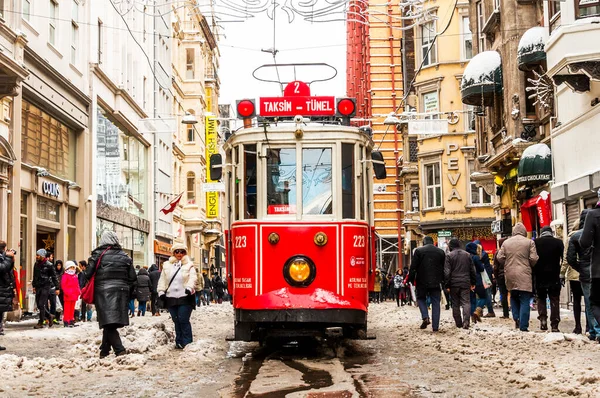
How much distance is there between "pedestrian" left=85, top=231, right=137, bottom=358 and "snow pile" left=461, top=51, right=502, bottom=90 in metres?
20.4

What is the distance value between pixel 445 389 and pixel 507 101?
22.0 m

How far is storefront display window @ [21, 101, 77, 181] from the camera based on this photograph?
85.8 feet

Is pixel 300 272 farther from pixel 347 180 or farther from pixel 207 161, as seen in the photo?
pixel 207 161

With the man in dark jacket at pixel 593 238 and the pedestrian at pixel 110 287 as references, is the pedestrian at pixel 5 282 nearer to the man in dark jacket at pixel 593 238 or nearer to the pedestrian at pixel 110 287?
the pedestrian at pixel 110 287

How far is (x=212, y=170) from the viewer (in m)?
13.7

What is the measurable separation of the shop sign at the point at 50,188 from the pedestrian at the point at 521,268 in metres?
15.0

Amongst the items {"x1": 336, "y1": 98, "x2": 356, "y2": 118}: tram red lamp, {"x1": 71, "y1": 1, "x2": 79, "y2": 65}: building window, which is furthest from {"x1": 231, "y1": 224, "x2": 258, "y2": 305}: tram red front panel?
{"x1": 71, "y1": 1, "x2": 79, "y2": 65}: building window

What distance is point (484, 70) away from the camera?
31.1 m

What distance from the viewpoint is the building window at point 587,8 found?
2102cm

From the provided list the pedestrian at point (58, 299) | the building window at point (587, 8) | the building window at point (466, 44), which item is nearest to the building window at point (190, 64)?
the building window at point (466, 44)

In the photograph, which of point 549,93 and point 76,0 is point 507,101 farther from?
point 76,0

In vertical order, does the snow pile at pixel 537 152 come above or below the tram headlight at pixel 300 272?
above

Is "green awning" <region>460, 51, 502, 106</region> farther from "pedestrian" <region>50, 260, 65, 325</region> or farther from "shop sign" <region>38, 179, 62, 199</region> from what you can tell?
"pedestrian" <region>50, 260, 65, 325</region>

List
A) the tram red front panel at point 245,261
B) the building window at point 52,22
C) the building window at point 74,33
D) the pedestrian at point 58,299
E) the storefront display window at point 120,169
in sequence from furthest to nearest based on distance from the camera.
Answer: the storefront display window at point 120,169, the building window at point 74,33, the building window at point 52,22, the pedestrian at point 58,299, the tram red front panel at point 245,261
